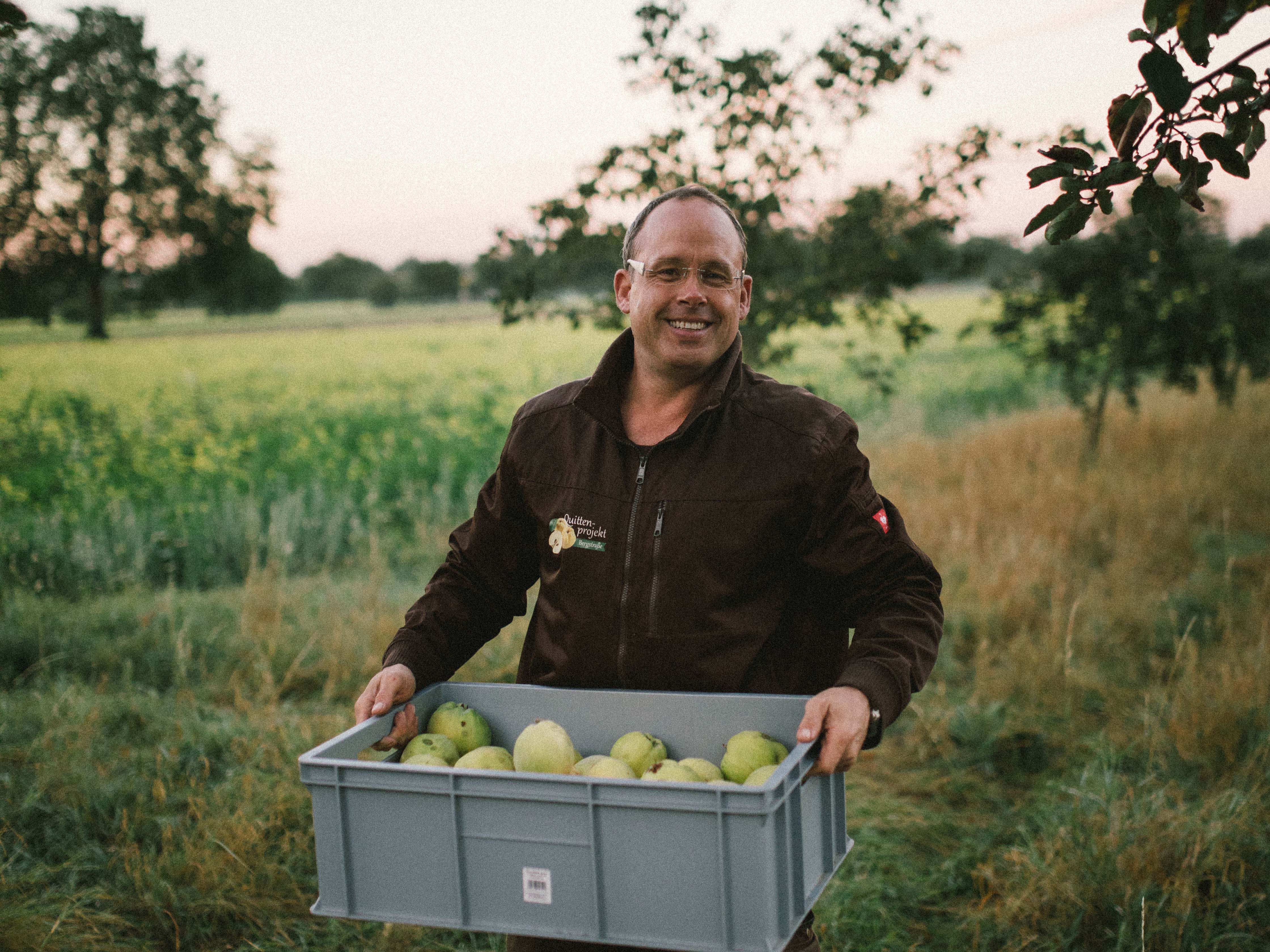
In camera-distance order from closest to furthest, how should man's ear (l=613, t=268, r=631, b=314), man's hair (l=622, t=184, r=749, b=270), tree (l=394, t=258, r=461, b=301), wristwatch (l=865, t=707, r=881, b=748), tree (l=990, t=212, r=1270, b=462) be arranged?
wristwatch (l=865, t=707, r=881, b=748), man's hair (l=622, t=184, r=749, b=270), man's ear (l=613, t=268, r=631, b=314), tree (l=990, t=212, r=1270, b=462), tree (l=394, t=258, r=461, b=301)

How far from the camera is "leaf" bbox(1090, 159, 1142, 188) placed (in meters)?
1.49

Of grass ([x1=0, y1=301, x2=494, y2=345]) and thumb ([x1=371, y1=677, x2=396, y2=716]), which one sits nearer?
thumb ([x1=371, y1=677, x2=396, y2=716])

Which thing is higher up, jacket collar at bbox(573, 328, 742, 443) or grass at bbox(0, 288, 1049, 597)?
jacket collar at bbox(573, 328, 742, 443)

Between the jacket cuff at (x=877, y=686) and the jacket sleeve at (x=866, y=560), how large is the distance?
92mm

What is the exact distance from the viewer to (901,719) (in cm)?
479

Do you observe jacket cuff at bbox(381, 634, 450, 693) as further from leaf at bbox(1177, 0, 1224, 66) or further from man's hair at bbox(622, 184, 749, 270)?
leaf at bbox(1177, 0, 1224, 66)

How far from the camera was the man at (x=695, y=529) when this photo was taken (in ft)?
6.93

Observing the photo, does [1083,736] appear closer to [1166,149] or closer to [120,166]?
[1166,149]

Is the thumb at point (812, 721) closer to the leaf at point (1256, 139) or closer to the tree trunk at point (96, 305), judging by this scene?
the leaf at point (1256, 139)

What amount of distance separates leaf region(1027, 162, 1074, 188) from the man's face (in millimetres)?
799

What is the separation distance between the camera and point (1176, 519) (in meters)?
7.12

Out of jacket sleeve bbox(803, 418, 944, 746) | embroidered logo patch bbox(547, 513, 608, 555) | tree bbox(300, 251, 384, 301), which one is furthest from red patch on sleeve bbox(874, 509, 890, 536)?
tree bbox(300, 251, 384, 301)

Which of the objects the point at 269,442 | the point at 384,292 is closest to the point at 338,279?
the point at 384,292

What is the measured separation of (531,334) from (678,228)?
36.0 meters
